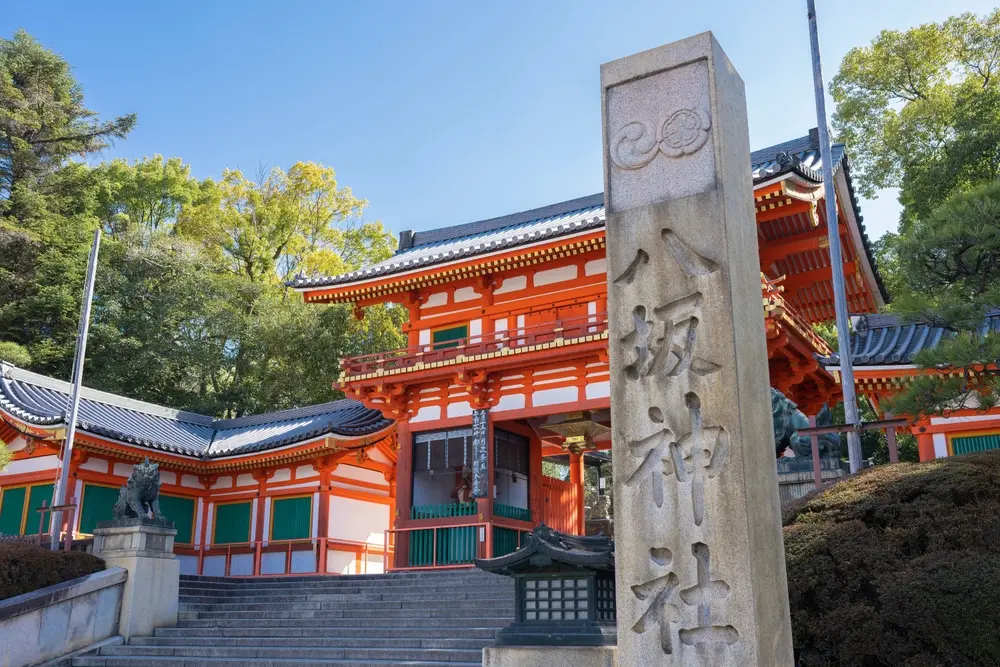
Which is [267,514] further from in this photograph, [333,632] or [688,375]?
[688,375]

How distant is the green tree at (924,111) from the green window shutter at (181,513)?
1960 cm

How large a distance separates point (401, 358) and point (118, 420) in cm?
757

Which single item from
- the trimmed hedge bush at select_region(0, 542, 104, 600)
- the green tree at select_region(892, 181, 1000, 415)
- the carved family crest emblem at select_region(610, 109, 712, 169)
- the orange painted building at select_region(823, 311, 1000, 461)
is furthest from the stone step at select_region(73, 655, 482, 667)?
the orange painted building at select_region(823, 311, 1000, 461)

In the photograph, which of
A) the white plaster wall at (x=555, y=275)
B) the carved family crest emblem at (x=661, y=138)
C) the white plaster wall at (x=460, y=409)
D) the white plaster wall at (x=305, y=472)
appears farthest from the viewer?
the white plaster wall at (x=305, y=472)

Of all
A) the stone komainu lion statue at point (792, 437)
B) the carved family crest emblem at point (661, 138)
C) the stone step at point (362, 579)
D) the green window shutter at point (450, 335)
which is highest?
the green window shutter at point (450, 335)

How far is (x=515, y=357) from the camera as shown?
16.2 metres

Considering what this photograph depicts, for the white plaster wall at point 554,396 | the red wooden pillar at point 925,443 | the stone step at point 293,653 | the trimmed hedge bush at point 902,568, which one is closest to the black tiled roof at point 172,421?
the white plaster wall at point 554,396

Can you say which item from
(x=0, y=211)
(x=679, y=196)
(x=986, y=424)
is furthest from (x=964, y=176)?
(x=0, y=211)

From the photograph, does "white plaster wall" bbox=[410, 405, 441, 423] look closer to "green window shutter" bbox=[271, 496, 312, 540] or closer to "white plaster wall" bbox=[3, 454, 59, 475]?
"green window shutter" bbox=[271, 496, 312, 540]

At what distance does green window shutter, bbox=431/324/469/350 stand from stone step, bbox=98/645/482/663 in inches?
356

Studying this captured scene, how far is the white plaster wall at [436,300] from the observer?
19025 millimetres

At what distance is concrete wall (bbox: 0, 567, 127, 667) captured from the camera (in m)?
9.77

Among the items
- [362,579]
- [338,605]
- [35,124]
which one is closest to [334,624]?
[338,605]

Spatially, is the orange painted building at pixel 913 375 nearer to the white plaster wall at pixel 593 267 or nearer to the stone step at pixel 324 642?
the white plaster wall at pixel 593 267
